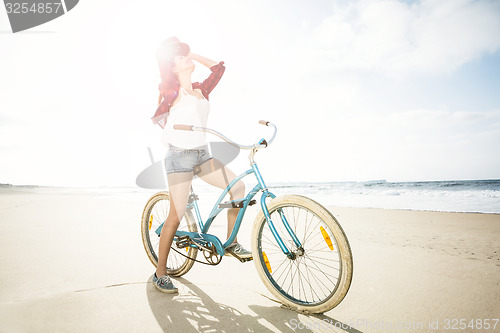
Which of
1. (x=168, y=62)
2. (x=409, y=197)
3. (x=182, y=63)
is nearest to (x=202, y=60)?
(x=182, y=63)

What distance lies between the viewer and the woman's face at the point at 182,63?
2572 mm

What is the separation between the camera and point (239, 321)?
192 centimetres

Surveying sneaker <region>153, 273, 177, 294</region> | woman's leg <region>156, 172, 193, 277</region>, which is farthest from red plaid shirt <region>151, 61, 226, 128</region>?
sneaker <region>153, 273, 177, 294</region>

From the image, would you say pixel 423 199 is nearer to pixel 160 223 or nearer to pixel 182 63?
pixel 160 223

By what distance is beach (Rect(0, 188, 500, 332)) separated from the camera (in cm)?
188

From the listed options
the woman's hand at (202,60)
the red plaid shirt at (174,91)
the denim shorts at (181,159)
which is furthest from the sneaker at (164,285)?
the woman's hand at (202,60)

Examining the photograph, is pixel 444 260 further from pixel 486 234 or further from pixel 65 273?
pixel 65 273

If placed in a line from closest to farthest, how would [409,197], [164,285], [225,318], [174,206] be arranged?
[225,318], [164,285], [174,206], [409,197]

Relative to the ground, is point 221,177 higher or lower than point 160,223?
higher

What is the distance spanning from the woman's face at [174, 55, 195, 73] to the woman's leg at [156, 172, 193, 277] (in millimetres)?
1107

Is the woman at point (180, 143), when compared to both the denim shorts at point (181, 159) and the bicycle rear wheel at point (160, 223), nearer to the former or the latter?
the denim shorts at point (181, 159)

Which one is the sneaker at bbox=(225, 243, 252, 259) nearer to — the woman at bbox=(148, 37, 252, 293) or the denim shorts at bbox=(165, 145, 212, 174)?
the woman at bbox=(148, 37, 252, 293)

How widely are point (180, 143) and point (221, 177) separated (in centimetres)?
57

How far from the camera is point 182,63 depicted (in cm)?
259
